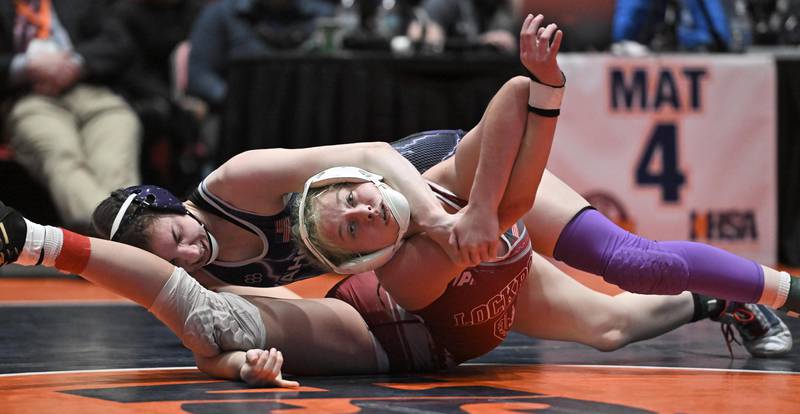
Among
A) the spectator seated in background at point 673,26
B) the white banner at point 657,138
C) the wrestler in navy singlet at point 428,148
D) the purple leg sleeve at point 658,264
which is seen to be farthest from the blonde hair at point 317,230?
the spectator seated in background at point 673,26

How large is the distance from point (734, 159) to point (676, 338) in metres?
2.29

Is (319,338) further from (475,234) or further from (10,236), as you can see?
(10,236)

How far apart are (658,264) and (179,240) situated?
3.75 ft

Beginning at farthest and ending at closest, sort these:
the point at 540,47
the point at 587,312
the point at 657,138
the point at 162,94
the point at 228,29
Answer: the point at 162,94
the point at 228,29
the point at 657,138
the point at 587,312
the point at 540,47

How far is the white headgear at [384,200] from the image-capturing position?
8.84 feet

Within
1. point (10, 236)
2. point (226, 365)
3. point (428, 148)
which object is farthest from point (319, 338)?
point (10, 236)

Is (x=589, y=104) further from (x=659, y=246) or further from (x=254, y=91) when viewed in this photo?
(x=659, y=246)

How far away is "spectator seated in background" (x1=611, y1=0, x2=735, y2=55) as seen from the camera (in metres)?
5.88

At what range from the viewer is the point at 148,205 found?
9.59 ft

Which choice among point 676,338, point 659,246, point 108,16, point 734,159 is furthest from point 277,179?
point 108,16

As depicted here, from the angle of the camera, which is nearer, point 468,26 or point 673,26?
point 673,26

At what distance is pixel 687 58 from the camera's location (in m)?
5.66

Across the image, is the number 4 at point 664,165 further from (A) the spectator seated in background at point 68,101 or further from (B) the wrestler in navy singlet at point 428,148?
(B) the wrestler in navy singlet at point 428,148

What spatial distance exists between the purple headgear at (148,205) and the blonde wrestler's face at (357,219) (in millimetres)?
454
